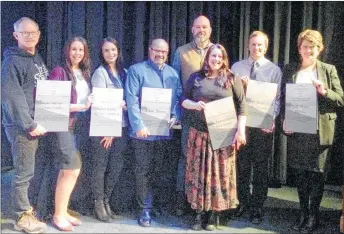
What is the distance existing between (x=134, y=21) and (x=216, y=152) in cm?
197

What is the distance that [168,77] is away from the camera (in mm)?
3172

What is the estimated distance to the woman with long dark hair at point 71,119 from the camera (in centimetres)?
299

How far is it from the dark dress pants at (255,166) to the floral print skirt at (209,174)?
0.79 ft

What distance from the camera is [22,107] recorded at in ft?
9.19

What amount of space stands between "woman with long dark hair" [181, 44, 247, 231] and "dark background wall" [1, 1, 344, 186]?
146 centimetres

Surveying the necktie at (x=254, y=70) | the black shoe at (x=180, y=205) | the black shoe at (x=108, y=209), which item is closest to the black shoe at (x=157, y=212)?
the black shoe at (x=180, y=205)

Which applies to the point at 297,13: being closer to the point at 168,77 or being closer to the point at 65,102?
the point at 168,77

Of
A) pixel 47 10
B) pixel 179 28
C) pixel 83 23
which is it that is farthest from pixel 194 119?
pixel 47 10

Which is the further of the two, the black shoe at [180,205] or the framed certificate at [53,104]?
the black shoe at [180,205]

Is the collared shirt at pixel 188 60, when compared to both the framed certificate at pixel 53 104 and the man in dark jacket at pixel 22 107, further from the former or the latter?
the man in dark jacket at pixel 22 107

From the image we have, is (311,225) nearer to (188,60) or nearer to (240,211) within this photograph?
(240,211)

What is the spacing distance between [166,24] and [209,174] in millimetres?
1942

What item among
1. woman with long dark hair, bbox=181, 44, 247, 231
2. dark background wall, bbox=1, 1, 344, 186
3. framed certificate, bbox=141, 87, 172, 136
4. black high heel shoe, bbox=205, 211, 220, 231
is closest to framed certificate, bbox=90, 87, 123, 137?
framed certificate, bbox=141, 87, 172, 136

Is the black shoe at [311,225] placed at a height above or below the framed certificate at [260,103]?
below
